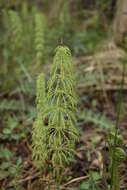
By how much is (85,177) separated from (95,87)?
99cm

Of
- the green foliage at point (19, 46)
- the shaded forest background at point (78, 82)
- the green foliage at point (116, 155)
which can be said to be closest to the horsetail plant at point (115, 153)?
the green foliage at point (116, 155)

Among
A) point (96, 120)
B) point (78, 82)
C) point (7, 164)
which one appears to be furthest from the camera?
point (78, 82)

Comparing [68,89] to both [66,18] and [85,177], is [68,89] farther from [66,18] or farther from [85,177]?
[66,18]

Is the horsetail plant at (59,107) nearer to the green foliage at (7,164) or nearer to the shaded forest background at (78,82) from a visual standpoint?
the shaded forest background at (78,82)

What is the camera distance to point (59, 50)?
3.74 feet

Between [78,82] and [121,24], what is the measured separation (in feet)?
2.74

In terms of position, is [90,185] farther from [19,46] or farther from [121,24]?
[121,24]

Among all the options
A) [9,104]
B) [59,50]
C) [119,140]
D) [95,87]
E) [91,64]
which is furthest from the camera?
[91,64]

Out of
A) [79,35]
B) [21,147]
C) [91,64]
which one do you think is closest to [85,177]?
[21,147]

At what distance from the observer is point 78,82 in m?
2.26

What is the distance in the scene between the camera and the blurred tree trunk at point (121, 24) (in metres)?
2.68

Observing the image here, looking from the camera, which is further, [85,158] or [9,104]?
[9,104]

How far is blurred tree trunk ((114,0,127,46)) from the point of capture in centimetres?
268

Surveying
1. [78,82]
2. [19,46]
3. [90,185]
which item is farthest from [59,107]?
[19,46]
